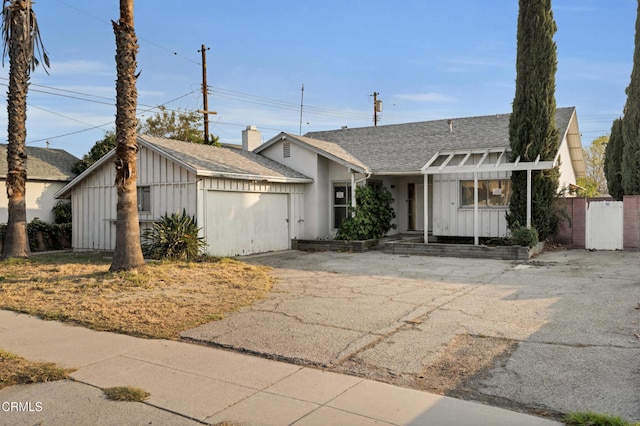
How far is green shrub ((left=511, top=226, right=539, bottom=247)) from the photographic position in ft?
48.8

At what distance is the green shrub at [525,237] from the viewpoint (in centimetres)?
1486

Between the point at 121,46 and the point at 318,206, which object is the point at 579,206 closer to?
the point at 318,206

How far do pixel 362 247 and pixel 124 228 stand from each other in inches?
330

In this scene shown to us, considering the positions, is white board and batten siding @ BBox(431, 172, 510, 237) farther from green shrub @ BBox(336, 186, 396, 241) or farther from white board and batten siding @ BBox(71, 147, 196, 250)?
white board and batten siding @ BBox(71, 147, 196, 250)

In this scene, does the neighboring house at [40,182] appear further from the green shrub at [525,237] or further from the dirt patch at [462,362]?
the dirt patch at [462,362]

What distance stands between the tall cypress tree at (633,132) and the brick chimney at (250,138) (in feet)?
50.1

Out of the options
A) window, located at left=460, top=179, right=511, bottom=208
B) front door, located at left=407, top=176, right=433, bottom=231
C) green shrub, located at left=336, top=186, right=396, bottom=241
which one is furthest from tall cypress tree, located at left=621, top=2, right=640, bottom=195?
green shrub, located at left=336, top=186, right=396, bottom=241

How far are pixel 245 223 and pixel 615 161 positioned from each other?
1848cm

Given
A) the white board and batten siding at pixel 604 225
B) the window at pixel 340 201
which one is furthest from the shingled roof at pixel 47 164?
the white board and batten siding at pixel 604 225

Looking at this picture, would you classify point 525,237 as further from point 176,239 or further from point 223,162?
point 176,239

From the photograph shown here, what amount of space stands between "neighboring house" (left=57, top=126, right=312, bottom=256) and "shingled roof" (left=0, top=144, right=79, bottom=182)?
4.76 metres

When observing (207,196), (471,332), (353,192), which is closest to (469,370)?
(471,332)

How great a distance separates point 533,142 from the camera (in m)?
16.1

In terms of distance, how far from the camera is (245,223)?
1639cm
